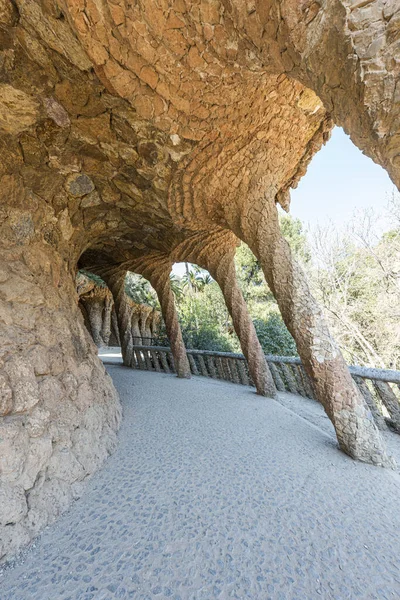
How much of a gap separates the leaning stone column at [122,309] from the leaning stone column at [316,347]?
14.5ft

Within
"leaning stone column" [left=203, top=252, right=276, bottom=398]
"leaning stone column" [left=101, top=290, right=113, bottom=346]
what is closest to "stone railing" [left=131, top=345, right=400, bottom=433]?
"leaning stone column" [left=203, top=252, right=276, bottom=398]

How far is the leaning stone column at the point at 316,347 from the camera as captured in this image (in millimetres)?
2062

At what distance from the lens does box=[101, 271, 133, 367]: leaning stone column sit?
639 centimetres

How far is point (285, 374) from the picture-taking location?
439 cm

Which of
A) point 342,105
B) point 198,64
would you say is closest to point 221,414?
point 342,105

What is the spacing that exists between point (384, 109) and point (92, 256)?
526cm

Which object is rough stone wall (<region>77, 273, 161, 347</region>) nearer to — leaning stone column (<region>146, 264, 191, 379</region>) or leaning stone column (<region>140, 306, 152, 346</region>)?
leaning stone column (<region>140, 306, 152, 346</region>)

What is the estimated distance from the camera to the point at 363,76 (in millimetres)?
830

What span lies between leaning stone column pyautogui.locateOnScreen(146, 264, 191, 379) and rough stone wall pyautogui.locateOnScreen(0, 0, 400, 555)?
2497 mm

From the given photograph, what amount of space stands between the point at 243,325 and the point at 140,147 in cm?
299

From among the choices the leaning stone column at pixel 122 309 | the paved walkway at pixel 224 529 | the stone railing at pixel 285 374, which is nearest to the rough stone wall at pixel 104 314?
the leaning stone column at pixel 122 309

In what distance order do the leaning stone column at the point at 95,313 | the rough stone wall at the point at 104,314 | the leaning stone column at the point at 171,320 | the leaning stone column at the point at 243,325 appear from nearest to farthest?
the leaning stone column at the point at 243,325 < the leaning stone column at the point at 171,320 < the rough stone wall at the point at 104,314 < the leaning stone column at the point at 95,313

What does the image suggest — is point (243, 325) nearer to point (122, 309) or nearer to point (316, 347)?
point (316, 347)

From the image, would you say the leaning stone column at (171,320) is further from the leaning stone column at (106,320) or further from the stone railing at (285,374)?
A: the leaning stone column at (106,320)
